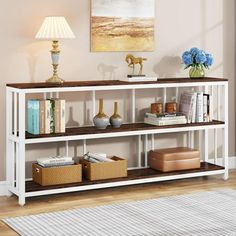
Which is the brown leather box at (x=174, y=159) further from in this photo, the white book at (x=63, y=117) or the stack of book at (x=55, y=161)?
the white book at (x=63, y=117)

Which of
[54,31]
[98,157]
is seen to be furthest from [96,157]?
[54,31]

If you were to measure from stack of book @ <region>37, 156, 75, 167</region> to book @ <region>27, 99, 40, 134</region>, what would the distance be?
23 centimetres

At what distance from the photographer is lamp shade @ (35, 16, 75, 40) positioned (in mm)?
4715

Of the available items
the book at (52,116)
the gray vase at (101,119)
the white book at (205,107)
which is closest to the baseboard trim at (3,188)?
the book at (52,116)

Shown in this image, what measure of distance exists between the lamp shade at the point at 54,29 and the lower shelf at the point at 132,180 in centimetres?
109

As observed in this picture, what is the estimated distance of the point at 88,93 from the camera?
523 centimetres

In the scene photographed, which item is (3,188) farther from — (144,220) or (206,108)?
(206,108)

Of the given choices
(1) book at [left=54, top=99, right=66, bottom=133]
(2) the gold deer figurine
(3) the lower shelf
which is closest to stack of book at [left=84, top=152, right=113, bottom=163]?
(3) the lower shelf

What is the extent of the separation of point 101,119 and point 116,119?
0.15 meters

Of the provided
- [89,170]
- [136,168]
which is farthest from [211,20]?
[89,170]

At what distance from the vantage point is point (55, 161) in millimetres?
4836

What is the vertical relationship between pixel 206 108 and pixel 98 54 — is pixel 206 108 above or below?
below

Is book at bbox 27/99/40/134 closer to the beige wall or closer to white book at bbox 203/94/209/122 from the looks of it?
the beige wall

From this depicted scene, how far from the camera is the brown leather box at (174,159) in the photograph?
17.3 feet
